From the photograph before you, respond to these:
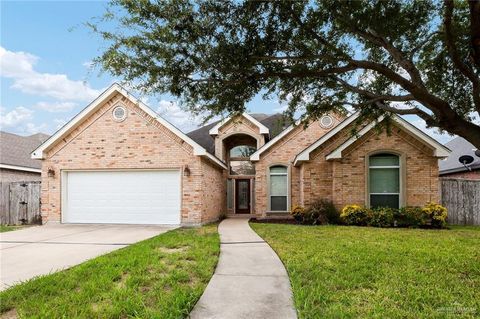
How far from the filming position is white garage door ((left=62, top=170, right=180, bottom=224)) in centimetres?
1301

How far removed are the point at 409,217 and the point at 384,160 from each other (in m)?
2.51

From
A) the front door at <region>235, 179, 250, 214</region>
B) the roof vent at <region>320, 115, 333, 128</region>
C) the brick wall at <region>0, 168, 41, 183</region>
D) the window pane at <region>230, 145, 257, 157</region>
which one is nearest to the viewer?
the roof vent at <region>320, 115, 333, 128</region>

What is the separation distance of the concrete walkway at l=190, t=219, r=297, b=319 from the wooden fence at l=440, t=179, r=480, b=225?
34.9ft

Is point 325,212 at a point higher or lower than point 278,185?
lower

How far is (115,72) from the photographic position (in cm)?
602

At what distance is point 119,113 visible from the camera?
1334cm

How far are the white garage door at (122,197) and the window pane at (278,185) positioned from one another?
5.51 metres

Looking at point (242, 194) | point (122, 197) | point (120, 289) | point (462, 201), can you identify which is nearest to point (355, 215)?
point (462, 201)

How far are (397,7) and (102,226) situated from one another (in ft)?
39.0

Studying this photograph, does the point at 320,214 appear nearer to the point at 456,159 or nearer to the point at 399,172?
the point at 399,172

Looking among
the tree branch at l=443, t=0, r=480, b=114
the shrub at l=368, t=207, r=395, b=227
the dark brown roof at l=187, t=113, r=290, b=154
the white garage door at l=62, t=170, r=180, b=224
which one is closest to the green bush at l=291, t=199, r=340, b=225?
the shrub at l=368, t=207, r=395, b=227

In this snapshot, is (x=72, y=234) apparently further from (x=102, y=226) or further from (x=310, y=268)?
(x=310, y=268)

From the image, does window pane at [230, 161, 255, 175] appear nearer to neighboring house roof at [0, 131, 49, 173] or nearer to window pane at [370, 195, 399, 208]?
window pane at [370, 195, 399, 208]

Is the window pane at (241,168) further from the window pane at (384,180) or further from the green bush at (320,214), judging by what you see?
the window pane at (384,180)
